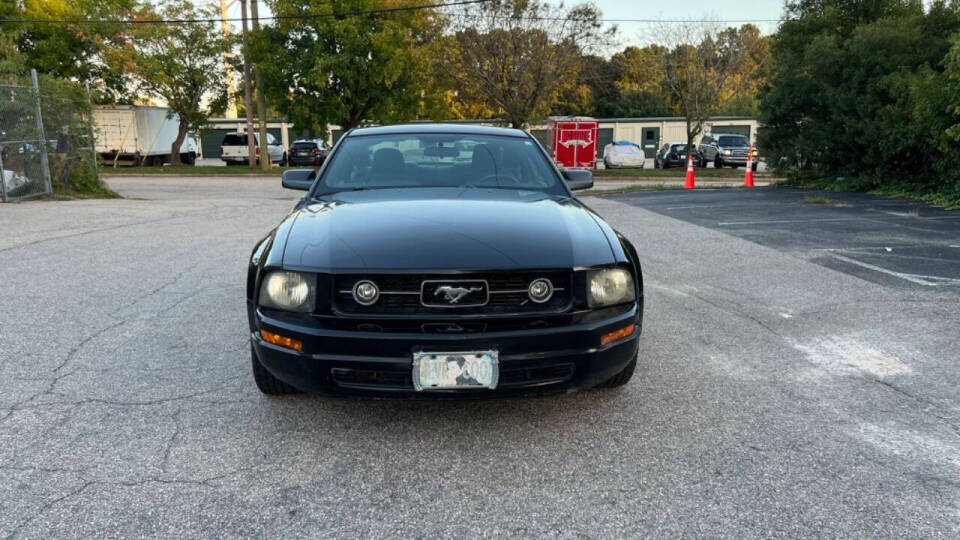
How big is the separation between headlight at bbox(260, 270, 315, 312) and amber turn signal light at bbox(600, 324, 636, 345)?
128cm

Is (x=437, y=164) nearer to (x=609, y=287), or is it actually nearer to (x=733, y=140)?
(x=609, y=287)

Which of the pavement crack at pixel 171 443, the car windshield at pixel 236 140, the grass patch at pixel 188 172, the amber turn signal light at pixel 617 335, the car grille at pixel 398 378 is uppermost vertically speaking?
the car windshield at pixel 236 140

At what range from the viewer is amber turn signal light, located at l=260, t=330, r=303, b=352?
10.0 feet

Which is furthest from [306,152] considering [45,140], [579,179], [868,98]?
[579,179]

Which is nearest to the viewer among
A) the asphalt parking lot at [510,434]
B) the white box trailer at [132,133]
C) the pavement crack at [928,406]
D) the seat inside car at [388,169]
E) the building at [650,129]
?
the asphalt parking lot at [510,434]

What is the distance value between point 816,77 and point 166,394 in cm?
1595

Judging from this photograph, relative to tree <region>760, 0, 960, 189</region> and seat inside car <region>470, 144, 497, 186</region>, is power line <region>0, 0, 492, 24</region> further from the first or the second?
seat inside car <region>470, 144, 497, 186</region>

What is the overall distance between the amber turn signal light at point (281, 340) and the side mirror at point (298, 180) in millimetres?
1878

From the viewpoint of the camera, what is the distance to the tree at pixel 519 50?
2577cm

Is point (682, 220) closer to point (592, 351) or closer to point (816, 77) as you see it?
point (816, 77)

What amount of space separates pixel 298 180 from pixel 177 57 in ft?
92.9

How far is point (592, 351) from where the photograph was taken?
312 cm

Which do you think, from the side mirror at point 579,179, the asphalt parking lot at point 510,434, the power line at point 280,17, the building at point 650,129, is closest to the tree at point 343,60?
the power line at point 280,17

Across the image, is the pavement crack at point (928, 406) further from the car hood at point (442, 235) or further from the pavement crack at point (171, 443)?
the pavement crack at point (171, 443)
